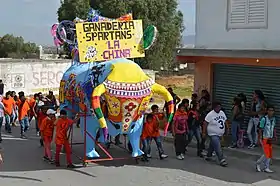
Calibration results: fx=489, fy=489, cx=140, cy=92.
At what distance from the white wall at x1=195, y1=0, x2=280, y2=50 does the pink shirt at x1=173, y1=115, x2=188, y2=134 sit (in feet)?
10.8

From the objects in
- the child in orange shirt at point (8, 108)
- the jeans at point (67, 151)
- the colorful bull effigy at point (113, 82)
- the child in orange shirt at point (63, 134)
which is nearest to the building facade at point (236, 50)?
the colorful bull effigy at point (113, 82)

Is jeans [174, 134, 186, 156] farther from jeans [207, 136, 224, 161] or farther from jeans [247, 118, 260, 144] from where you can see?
jeans [247, 118, 260, 144]

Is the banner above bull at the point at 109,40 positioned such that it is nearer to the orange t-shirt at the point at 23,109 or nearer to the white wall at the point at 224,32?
the white wall at the point at 224,32

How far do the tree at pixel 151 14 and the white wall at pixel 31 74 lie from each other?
7.69m

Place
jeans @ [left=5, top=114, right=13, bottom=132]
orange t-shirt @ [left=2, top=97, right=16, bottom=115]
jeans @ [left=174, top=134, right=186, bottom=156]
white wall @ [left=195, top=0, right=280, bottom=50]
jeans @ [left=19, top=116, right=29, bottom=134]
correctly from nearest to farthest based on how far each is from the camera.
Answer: jeans @ [left=174, top=134, right=186, bottom=156] → white wall @ [left=195, top=0, right=280, bottom=50] → jeans @ [left=19, top=116, right=29, bottom=134] → jeans @ [left=5, top=114, right=13, bottom=132] → orange t-shirt @ [left=2, top=97, right=16, bottom=115]

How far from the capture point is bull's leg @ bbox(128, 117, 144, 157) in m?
10.8

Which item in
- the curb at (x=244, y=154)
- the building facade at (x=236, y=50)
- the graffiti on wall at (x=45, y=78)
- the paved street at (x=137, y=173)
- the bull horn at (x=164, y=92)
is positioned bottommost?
the paved street at (x=137, y=173)

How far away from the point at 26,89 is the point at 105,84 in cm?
1784

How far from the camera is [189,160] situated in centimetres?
1199

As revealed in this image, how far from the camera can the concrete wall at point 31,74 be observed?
2652cm

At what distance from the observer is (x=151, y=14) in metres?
36.3

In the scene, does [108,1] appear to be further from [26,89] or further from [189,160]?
[189,160]

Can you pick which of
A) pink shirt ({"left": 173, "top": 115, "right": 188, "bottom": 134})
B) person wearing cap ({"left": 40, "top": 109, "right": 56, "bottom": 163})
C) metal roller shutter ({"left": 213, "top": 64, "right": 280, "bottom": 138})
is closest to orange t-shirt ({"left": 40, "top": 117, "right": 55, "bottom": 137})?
person wearing cap ({"left": 40, "top": 109, "right": 56, "bottom": 163})

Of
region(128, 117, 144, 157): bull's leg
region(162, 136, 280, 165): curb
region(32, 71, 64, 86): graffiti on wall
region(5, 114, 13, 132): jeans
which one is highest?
region(32, 71, 64, 86): graffiti on wall
